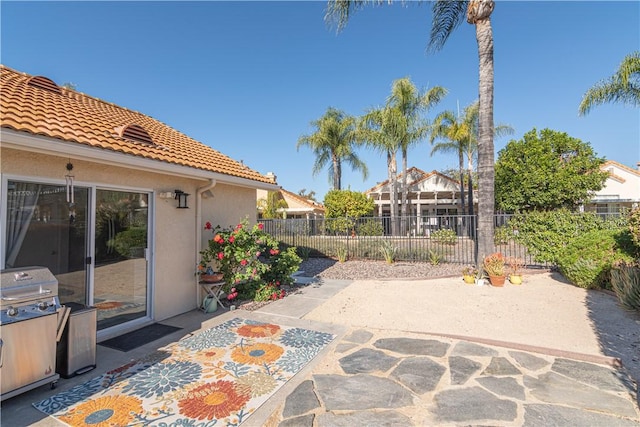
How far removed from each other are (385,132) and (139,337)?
825 inches

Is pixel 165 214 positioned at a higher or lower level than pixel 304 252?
higher

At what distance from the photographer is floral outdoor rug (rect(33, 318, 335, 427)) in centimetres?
297

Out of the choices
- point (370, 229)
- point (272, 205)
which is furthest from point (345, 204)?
point (370, 229)

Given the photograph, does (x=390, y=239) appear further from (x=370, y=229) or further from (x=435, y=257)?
(x=435, y=257)

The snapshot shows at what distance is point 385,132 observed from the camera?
2228 cm

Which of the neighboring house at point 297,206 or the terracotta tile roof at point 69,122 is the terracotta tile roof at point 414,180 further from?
the terracotta tile roof at point 69,122

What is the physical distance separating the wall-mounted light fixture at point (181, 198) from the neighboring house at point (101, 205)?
0.02m

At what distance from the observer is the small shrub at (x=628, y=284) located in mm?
6008

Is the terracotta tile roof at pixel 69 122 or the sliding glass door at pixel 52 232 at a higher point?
the terracotta tile roof at pixel 69 122

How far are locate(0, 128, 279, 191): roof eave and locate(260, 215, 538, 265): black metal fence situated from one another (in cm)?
883

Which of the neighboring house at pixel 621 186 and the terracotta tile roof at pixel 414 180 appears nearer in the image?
the neighboring house at pixel 621 186

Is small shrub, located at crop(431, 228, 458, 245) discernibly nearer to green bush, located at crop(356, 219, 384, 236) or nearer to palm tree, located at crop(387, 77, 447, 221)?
green bush, located at crop(356, 219, 384, 236)

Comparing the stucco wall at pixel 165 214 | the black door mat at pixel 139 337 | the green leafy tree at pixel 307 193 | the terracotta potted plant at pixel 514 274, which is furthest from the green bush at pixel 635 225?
the green leafy tree at pixel 307 193

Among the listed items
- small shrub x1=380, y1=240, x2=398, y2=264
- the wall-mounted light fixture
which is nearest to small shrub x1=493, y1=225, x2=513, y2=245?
small shrub x1=380, y1=240, x2=398, y2=264
